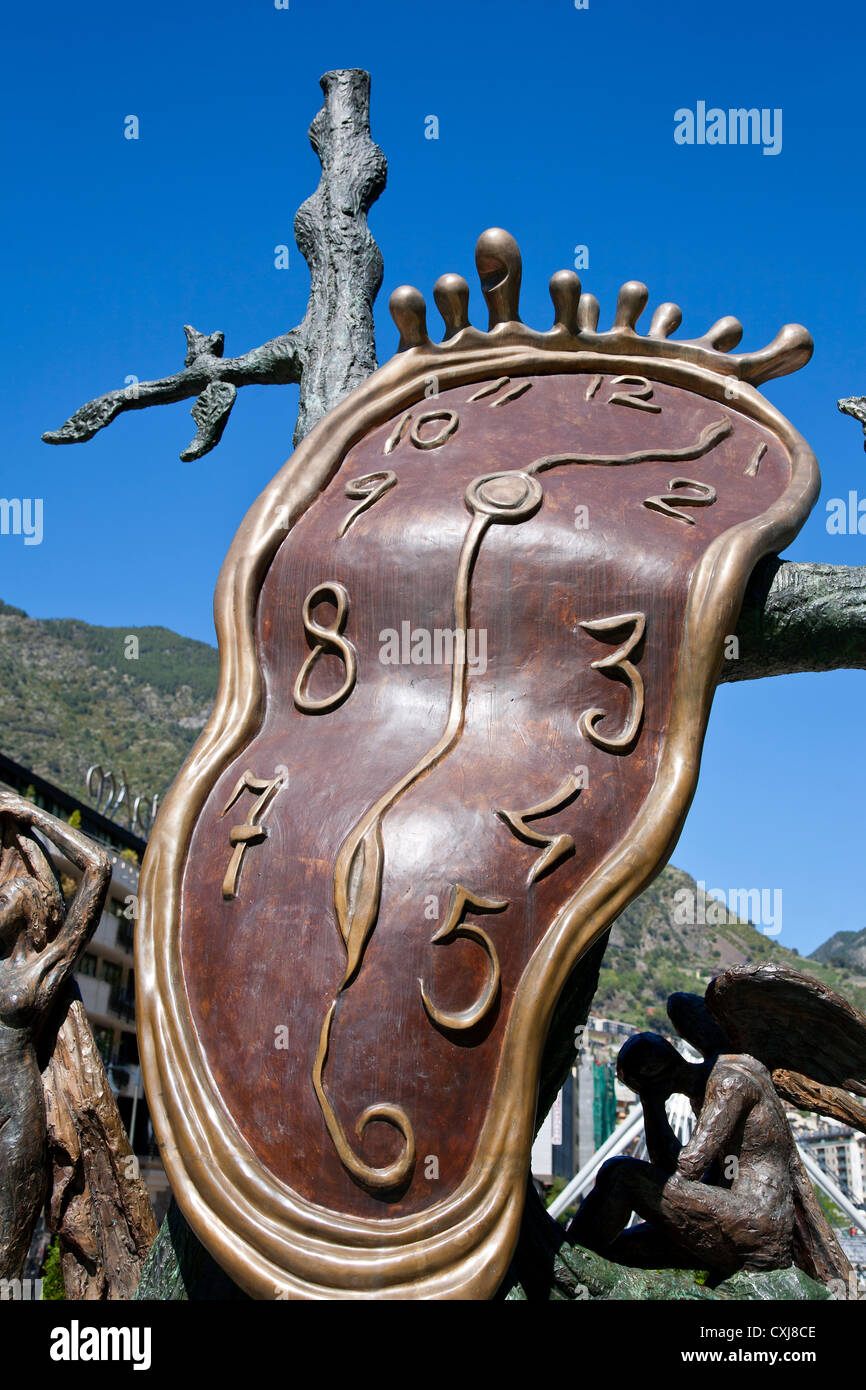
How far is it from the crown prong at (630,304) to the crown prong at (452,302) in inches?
22.5

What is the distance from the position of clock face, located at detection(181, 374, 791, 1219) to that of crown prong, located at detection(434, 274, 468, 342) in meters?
0.28

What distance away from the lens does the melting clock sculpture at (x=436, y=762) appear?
314 centimetres

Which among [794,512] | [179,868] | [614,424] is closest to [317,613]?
[179,868]

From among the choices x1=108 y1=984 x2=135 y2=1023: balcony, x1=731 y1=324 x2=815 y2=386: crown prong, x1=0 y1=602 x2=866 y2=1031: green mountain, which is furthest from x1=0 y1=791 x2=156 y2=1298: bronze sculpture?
x1=0 y1=602 x2=866 y2=1031: green mountain

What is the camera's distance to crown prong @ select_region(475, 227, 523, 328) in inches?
177

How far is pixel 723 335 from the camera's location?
15.3 ft

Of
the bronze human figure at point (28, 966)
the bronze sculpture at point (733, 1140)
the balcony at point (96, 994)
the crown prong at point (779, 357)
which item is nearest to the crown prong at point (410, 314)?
the crown prong at point (779, 357)

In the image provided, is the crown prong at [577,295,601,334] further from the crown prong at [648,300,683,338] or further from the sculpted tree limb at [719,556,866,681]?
the sculpted tree limb at [719,556,866,681]

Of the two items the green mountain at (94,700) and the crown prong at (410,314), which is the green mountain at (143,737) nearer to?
the green mountain at (94,700)

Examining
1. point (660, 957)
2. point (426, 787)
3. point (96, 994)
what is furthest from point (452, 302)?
point (660, 957)

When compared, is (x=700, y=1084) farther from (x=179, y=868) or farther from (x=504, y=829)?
A: (x=179, y=868)

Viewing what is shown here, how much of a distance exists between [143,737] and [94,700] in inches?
376

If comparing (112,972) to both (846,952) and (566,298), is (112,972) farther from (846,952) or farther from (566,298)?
(846,952)
